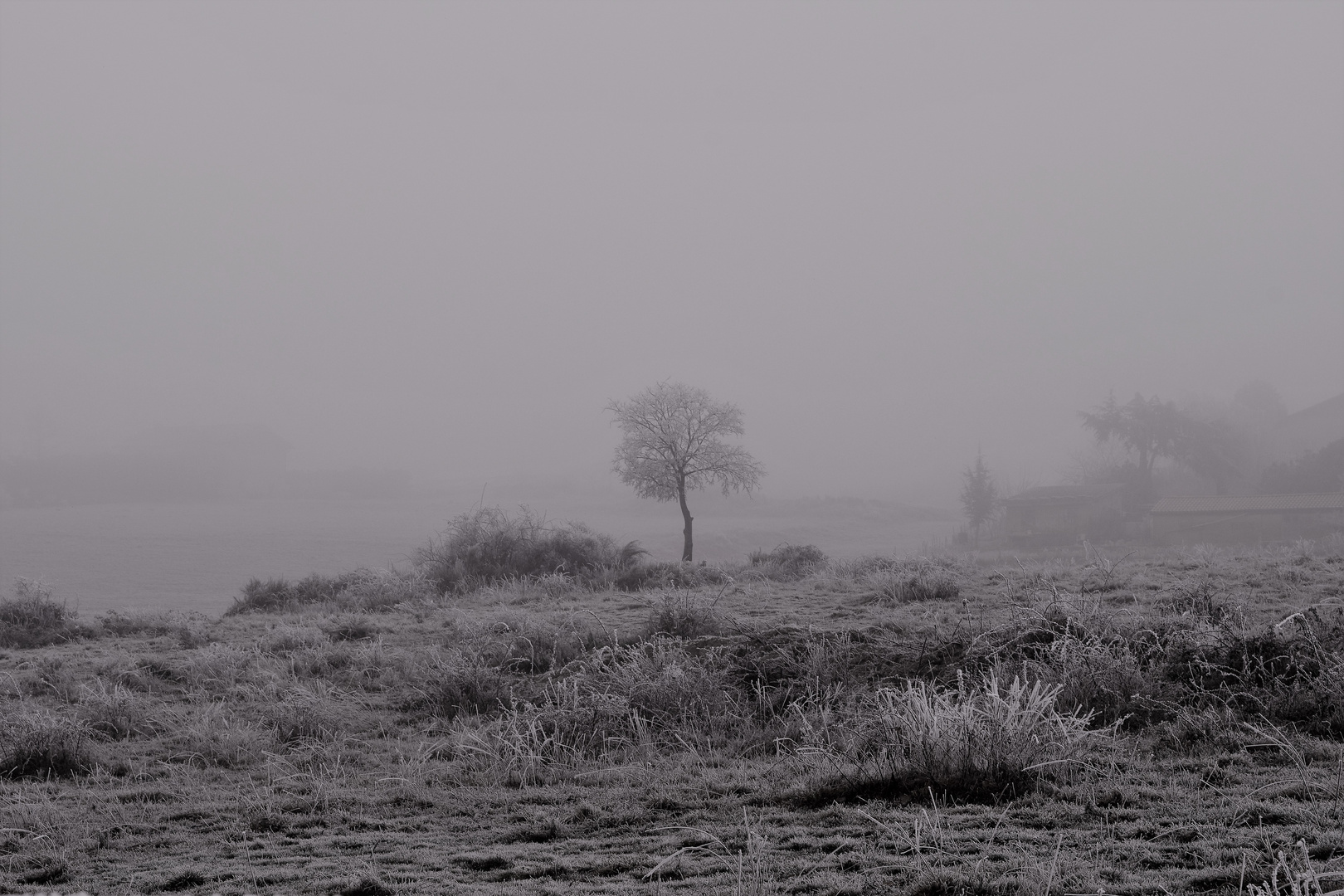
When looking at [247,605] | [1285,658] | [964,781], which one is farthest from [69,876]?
[247,605]

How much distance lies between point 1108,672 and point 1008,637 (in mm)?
1775

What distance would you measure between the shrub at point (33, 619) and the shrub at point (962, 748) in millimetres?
18322

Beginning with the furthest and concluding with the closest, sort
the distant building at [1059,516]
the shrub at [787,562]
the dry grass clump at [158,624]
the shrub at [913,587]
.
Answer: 1. the distant building at [1059,516]
2. the shrub at [787,562]
3. the dry grass clump at [158,624]
4. the shrub at [913,587]

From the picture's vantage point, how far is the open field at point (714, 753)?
4648mm

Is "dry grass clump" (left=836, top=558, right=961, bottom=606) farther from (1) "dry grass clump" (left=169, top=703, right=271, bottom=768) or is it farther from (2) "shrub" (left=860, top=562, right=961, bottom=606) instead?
(1) "dry grass clump" (left=169, top=703, right=271, bottom=768)

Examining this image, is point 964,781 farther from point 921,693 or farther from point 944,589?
point 944,589

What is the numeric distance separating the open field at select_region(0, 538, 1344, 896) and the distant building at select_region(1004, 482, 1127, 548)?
28.3m

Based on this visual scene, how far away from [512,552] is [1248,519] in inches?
1247

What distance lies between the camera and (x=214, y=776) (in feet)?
26.5

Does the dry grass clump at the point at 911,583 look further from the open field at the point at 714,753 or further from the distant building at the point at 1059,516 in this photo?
the distant building at the point at 1059,516

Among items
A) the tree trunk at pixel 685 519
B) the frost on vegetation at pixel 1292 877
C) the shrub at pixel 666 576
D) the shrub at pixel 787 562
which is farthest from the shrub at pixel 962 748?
the tree trunk at pixel 685 519

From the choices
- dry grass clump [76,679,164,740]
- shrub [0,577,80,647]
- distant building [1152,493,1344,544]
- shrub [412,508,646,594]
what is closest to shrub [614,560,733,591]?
shrub [412,508,646,594]

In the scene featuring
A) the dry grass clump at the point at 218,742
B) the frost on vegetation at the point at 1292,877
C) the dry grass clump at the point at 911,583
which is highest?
the frost on vegetation at the point at 1292,877

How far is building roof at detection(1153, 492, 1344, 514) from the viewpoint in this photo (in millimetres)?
37438
